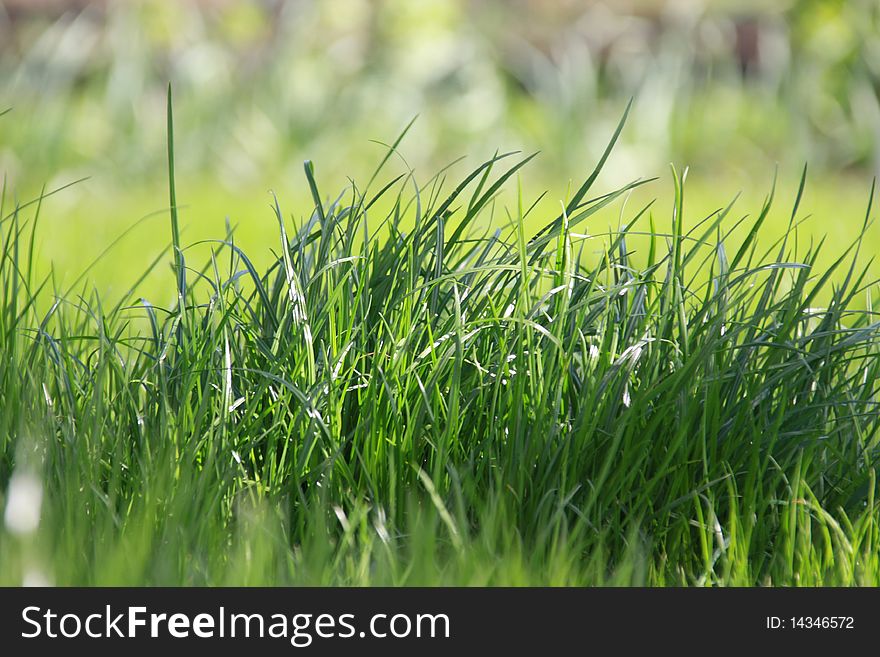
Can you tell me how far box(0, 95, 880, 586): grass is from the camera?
1403mm

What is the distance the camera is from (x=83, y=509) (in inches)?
57.2

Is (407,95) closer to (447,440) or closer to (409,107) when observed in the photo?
(409,107)

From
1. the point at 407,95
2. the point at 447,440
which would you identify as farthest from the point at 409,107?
the point at 447,440

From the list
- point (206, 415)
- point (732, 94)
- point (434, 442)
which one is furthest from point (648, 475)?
point (732, 94)

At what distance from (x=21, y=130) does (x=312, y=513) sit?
515 centimetres

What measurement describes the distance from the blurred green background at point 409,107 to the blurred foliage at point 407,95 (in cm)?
1

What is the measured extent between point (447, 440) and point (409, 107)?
18.4ft

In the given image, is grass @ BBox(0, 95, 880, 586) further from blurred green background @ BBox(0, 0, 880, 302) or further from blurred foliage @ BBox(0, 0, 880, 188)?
blurred foliage @ BBox(0, 0, 880, 188)

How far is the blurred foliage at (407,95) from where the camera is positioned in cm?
617

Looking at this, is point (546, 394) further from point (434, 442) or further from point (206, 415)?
point (206, 415)

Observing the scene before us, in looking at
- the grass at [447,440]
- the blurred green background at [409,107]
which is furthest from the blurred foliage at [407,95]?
the grass at [447,440]

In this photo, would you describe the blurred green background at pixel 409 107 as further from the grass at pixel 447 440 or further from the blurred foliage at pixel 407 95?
the grass at pixel 447 440

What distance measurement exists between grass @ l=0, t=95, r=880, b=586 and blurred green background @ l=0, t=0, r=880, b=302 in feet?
11.9

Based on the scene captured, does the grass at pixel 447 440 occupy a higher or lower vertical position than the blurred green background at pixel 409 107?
lower
